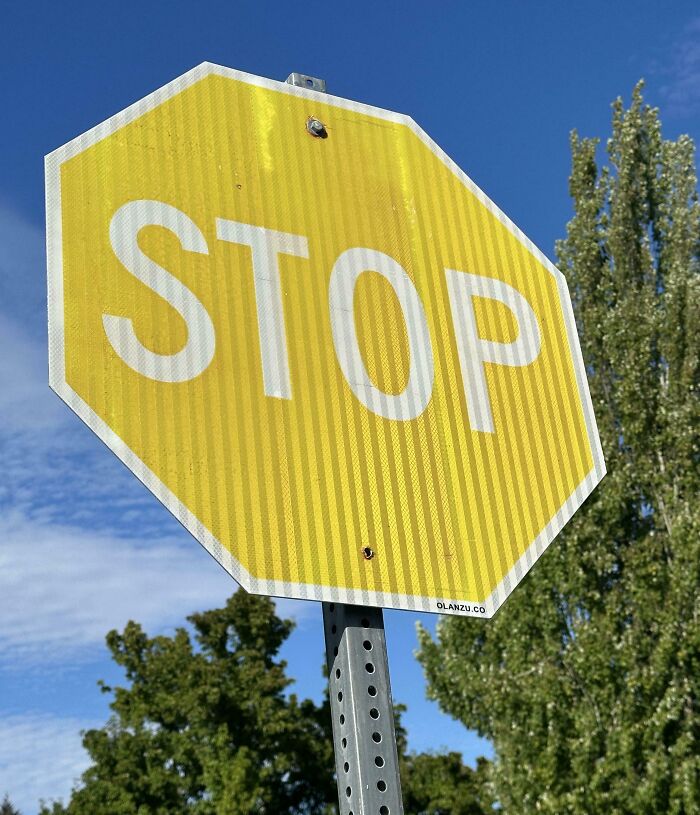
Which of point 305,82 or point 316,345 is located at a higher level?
point 305,82

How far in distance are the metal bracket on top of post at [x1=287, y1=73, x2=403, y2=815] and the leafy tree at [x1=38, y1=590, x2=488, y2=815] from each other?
20643 mm

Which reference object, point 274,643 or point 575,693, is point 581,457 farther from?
point 274,643

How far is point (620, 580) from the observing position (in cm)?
1319

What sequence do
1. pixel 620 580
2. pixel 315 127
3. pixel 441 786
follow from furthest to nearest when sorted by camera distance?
pixel 441 786, pixel 620 580, pixel 315 127

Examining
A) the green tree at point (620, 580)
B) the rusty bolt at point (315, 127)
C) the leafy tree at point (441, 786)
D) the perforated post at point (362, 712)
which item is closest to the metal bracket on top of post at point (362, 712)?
the perforated post at point (362, 712)

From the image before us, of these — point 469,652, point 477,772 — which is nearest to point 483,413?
point 469,652

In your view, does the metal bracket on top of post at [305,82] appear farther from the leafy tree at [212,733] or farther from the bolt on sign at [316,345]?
the leafy tree at [212,733]

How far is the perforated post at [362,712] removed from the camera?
1537 mm

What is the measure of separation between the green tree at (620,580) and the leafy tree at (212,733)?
831cm

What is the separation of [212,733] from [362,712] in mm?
21928

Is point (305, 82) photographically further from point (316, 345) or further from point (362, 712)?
point (362, 712)

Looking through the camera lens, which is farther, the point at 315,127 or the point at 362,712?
the point at 315,127

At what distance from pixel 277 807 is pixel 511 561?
2307cm

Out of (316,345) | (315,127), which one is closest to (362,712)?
(316,345)
